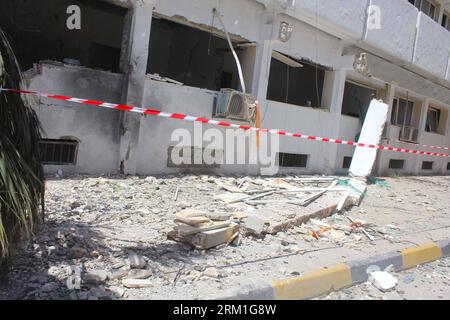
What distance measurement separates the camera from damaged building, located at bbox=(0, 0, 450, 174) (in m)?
7.43

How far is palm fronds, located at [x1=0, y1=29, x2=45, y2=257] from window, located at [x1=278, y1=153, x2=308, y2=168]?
315 inches

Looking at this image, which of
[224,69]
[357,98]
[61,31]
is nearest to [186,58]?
[224,69]

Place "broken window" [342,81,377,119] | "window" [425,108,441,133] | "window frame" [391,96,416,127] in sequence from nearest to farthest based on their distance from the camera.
→ "broken window" [342,81,377,119] < "window frame" [391,96,416,127] < "window" [425,108,441,133]

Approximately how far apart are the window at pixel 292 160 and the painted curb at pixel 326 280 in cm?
543

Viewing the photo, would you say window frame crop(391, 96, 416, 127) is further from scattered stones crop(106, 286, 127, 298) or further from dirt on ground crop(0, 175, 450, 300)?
scattered stones crop(106, 286, 127, 298)

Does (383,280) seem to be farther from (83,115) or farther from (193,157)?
(83,115)

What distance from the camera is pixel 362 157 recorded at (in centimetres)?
1141

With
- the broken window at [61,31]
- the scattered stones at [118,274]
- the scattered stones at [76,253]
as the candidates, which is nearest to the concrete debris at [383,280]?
the scattered stones at [118,274]

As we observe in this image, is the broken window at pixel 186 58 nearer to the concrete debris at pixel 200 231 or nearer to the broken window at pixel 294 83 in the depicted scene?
the broken window at pixel 294 83

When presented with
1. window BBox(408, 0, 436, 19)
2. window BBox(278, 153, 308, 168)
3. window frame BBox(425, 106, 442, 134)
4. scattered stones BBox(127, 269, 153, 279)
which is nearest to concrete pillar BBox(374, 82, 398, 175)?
window BBox(408, 0, 436, 19)

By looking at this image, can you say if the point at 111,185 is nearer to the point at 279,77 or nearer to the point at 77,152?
the point at 77,152

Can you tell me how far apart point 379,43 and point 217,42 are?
4.47 m

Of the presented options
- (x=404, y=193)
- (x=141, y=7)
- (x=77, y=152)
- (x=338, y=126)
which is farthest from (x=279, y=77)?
(x=77, y=152)
